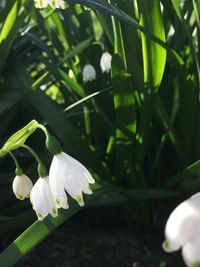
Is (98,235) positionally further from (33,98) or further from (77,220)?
(33,98)

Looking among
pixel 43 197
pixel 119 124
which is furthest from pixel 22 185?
pixel 119 124

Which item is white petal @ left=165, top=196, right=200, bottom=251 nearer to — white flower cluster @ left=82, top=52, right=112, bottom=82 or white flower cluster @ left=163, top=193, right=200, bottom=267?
white flower cluster @ left=163, top=193, right=200, bottom=267

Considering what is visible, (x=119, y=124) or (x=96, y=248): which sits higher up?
(x=119, y=124)

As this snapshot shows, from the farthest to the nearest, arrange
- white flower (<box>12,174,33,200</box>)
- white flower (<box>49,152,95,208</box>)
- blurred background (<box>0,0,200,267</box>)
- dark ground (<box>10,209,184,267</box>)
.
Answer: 1. dark ground (<box>10,209,184,267</box>)
2. blurred background (<box>0,0,200,267</box>)
3. white flower (<box>12,174,33,200</box>)
4. white flower (<box>49,152,95,208</box>)

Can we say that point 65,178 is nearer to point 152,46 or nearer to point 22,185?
point 22,185

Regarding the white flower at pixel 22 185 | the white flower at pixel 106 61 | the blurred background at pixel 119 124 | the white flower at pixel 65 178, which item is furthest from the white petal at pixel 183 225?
the white flower at pixel 106 61

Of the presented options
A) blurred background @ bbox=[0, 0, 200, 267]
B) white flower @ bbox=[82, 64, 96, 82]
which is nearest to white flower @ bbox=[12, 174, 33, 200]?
blurred background @ bbox=[0, 0, 200, 267]

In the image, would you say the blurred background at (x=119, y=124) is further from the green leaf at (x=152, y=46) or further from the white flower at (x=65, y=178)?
the white flower at (x=65, y=178)
